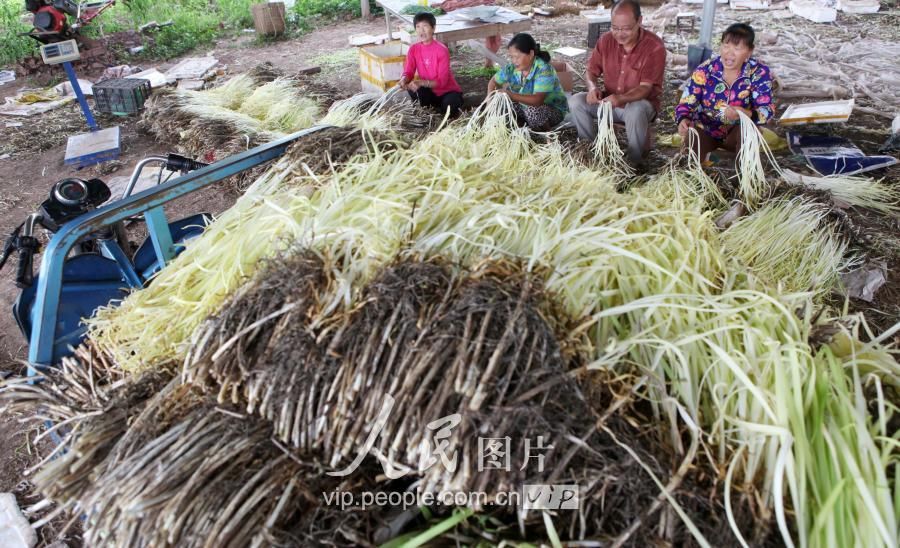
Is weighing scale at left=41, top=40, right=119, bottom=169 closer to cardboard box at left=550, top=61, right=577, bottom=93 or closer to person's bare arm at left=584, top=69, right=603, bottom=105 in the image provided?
cardboard box at left=550, top=61, right=577, bottom=93

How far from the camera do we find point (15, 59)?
29.8 feet

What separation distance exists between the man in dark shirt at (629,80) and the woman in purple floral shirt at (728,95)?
10.8 inches

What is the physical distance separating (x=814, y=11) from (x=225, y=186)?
8.83 meters

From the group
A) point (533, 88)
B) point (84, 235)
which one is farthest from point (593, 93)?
point (84, 235)

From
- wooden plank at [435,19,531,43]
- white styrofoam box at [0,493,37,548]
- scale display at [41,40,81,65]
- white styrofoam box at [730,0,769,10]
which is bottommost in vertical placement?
white styrofoam box at [0,493,37,548]

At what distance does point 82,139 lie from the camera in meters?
6.04

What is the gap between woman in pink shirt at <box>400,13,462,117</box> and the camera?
17.4ft

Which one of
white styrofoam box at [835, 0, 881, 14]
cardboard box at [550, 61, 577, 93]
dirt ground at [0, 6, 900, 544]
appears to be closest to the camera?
dirt ground at [0, 6, 900, 544]

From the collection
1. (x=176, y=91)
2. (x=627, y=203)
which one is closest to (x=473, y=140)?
(x=627, y=203)

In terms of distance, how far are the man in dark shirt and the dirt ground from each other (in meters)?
0.22

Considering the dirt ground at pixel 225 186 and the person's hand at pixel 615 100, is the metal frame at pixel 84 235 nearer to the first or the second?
the dirt ground at pixel 225 186

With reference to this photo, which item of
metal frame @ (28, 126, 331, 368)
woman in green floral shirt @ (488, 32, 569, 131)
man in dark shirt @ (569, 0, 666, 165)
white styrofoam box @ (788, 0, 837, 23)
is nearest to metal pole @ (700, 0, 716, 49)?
man in dark shirt @ (569, 0, 666, 165)

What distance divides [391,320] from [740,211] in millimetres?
2366

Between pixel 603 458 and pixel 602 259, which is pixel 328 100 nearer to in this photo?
pixel 602 259
